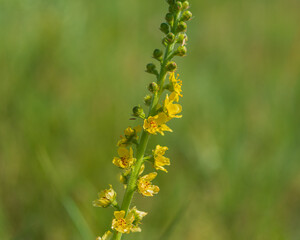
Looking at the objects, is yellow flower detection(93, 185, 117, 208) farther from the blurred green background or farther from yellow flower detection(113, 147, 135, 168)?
→ the blurred green background

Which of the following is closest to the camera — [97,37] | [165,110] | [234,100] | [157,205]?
[165,110]

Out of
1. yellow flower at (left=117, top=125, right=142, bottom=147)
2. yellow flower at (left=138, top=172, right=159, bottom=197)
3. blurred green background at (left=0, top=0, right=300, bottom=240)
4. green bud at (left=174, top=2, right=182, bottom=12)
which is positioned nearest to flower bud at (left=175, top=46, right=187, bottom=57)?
green bud at (left=174, top=2, right=182, bottom=12)

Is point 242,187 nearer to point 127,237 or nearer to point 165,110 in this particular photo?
point 127,237

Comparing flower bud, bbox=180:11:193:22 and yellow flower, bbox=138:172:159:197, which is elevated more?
flower bud, bbox=180:11:193:22

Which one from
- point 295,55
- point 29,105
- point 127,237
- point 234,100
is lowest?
point 127,237

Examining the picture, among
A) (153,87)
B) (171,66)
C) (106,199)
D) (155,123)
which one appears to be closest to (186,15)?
(171,66)

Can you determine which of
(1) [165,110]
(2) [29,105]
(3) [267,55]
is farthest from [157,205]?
(3) [267,55]
